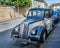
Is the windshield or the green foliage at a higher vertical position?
the windshield

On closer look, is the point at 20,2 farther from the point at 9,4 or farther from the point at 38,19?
the point at 38,19

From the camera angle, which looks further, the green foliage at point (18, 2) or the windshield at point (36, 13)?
the green foliage at point (18, 2)

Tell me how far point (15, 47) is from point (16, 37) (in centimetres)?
58

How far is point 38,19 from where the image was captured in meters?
10.3

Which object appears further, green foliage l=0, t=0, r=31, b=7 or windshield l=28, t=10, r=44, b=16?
green foliage l=0, t=0, r=31, b=7

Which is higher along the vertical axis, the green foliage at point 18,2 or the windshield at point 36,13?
the windshield at point 36,13

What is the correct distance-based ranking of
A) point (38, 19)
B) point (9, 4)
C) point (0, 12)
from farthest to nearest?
point (9, 4) → point (0, 12) → point (38, 19)

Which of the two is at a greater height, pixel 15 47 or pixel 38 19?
pixel 38 19

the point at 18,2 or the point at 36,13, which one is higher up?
the point at 36,13

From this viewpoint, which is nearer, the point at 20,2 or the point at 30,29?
the point at 30,29

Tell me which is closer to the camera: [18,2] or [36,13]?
[36,13]

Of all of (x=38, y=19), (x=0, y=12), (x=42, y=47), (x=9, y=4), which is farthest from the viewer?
(x=9, y=4)

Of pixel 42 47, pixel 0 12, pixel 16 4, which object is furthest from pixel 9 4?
pixel 42 47

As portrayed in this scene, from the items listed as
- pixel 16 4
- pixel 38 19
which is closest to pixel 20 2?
pixel 16 4
